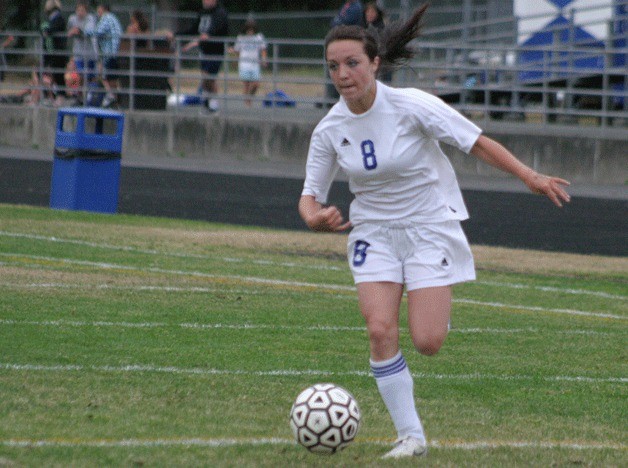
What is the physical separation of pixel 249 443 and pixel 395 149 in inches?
61.7

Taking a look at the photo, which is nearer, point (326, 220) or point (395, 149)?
point (326, 220)

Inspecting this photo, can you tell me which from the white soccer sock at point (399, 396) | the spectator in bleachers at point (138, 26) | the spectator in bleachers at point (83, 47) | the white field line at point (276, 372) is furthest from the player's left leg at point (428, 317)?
the spectator in bleachers at point (138, 26)

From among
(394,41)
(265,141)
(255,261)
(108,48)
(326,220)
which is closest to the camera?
(326,220)

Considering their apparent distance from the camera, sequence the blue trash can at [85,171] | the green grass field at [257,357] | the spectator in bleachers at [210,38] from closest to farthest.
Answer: the green grass field at [257,357] < the blue trash can at [85,171] < the spectator in bleachers at [210,38]

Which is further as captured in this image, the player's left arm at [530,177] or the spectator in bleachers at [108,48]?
the spectator in bleachers at [108,48]

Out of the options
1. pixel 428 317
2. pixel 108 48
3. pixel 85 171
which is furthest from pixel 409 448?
pixel 108 48

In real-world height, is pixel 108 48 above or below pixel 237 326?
above

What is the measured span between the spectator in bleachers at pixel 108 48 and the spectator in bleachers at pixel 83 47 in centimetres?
18

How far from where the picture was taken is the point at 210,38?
86.2 ft

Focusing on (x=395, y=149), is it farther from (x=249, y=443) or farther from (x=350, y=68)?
(x=249, y=443)

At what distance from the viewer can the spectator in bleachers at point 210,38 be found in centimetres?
2616

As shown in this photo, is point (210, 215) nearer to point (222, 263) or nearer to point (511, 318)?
point (222, 263)

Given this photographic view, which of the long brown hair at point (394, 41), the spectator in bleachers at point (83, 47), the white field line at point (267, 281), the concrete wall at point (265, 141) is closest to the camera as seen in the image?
the long brown hair at point (394, 41)

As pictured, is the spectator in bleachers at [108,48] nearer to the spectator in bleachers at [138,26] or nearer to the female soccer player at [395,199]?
the spectator in bleachers at [138,26]
